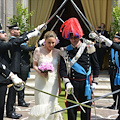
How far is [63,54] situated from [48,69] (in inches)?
12.3

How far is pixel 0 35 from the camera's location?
4031 mm

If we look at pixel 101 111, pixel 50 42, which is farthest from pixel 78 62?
pixel 101 111

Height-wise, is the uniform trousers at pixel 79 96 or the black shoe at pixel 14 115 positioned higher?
the uniform trousers at pixel 79 96

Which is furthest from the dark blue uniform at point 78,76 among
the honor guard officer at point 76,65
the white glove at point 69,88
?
the white glove at point 69,88

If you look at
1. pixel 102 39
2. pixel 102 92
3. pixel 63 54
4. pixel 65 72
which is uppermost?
pixel 102 39

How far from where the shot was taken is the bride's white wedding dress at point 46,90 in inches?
146

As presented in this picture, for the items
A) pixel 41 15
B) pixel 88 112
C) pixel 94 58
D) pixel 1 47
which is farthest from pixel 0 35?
pixel 41 15

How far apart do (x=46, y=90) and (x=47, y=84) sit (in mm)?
93

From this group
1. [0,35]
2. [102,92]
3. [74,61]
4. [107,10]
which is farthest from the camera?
[107,10]

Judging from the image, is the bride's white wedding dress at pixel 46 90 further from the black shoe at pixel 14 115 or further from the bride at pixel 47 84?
the black shoe at pixel 14 115

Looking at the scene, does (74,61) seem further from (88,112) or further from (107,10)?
(107,10)

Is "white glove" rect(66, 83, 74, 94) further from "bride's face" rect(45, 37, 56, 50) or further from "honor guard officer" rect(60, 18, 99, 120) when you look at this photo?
"bride's face" rect(45, 37, 56, 50)

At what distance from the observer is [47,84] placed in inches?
149

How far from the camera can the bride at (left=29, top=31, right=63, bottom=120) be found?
147 inches
